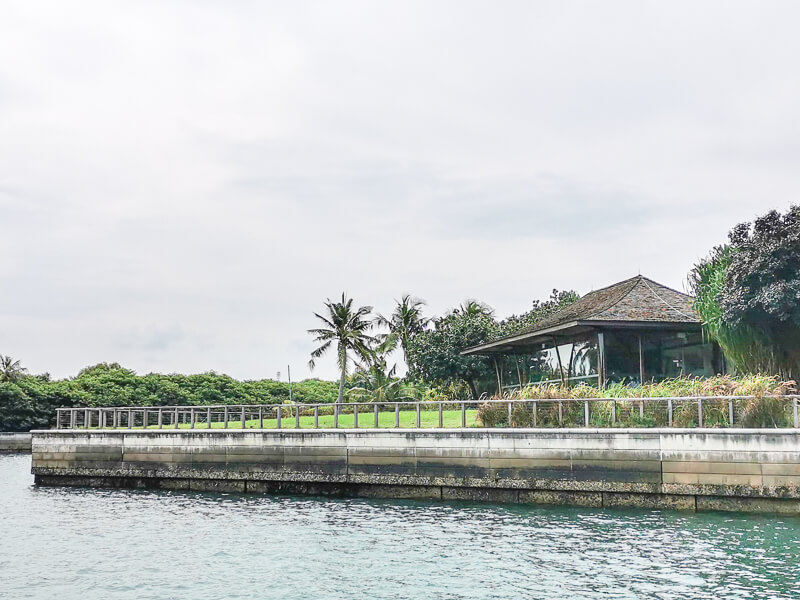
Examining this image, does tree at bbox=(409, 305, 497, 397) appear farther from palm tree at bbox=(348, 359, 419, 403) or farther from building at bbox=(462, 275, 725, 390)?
building at bbox=(462, 275, 725, 390)

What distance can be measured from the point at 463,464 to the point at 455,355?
82.1 ft

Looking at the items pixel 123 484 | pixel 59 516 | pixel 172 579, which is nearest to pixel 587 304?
pixel 123 484

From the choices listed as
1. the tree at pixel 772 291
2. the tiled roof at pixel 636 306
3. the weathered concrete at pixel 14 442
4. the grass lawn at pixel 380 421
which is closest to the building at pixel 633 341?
the tiled roof at pixel 636 306

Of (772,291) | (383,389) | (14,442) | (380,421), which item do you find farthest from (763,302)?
(14,442)

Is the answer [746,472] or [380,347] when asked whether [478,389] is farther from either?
[746,472]

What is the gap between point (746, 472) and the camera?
21484 millimetres

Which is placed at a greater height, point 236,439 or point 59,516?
point 236,439

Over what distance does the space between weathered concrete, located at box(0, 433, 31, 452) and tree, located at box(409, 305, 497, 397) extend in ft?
96.6

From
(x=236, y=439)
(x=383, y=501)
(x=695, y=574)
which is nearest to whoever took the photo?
(x=695, y=574)

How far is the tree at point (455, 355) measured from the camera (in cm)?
4956

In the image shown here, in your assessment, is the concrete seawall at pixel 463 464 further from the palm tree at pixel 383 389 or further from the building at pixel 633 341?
the palm tree at pixel 383 389

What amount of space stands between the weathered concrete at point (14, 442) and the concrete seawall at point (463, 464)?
32342mm

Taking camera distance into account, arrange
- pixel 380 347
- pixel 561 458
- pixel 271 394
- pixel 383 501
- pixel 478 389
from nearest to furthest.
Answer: pixel 561 458 < pixel 383 501 < pixel 478 389 < pixel 380 347 < pixel 271 394

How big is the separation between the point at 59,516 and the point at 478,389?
29.0m
